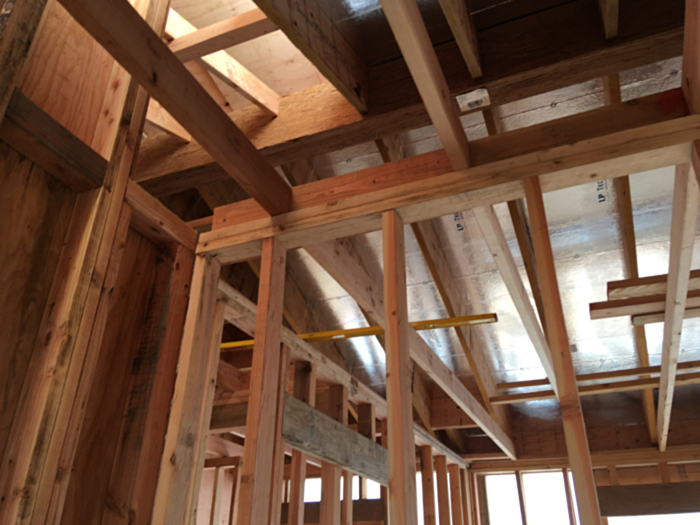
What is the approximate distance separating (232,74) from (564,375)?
88.0 inches

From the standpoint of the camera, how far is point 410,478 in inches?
65.2

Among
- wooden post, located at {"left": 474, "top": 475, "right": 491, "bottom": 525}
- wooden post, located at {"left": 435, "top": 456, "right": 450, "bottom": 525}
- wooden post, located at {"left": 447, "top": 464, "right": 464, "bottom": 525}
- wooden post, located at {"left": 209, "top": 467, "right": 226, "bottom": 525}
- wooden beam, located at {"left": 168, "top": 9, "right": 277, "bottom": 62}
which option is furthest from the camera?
wooden post, located at {"left": 474, "top": 475, "right": 491, "bottom": 525}

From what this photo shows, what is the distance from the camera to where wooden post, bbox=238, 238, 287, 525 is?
1.79m

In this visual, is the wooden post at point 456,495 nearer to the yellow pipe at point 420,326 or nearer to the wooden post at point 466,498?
the wooden post at point 466,498

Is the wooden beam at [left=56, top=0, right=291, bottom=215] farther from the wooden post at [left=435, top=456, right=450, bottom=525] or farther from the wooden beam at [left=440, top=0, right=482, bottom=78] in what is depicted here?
the wooden post at [left=435, top=456, right=450, bottom=525]

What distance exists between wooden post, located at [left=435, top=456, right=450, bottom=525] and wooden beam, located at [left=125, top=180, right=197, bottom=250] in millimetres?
5097

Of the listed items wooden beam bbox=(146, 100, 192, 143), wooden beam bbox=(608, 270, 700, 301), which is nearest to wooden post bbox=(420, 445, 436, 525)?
wooden beam bbox=(608, 270, 700, 301)

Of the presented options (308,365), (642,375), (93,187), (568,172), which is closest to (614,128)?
(568,172)

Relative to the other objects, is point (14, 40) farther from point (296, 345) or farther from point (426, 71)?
point (296, 345)

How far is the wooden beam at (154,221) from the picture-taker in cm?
208

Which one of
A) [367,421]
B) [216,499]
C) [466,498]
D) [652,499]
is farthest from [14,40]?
[466,498]

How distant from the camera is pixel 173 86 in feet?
5.45

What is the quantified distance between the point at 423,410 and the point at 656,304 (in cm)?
331

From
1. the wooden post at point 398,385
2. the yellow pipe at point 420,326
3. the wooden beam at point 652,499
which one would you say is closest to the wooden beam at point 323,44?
the wooden post at point 398,385
